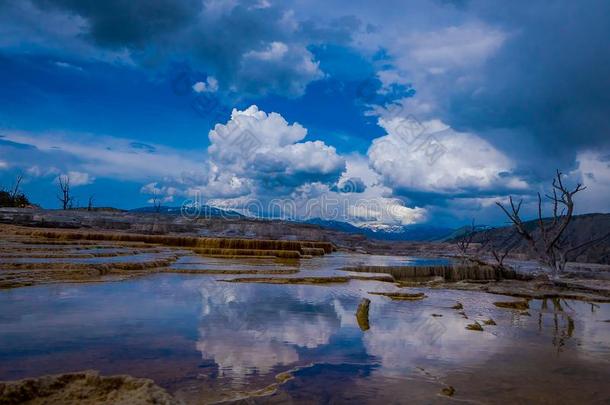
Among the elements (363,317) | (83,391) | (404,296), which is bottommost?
(404,296)

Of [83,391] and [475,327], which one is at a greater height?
[83,391]

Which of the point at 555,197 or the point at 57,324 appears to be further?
the point at 555,197

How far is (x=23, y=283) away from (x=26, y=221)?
42419mm

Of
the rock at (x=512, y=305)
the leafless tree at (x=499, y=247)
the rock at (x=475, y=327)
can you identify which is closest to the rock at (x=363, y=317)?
the rock at (x=475, y=327)

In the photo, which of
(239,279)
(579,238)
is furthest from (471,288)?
(579,238)

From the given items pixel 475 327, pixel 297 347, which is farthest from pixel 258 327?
pixel 475 327

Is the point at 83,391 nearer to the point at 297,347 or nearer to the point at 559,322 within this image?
the point at 297,347

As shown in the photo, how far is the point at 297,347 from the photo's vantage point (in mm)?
6227

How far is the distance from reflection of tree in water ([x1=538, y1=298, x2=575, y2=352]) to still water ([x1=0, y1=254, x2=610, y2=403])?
7cm

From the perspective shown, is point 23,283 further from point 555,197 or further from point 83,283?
point 555,197

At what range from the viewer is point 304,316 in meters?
8.67

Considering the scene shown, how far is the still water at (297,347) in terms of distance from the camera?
15.1ft

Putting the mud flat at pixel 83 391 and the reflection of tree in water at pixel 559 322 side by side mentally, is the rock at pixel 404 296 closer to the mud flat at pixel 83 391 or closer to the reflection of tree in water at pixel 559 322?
the reflection of tree in water at pixel 559 322

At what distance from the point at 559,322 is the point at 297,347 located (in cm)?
749
